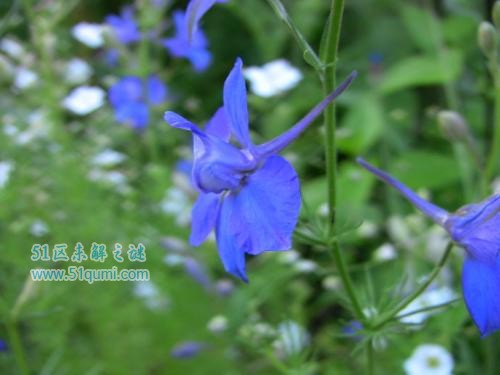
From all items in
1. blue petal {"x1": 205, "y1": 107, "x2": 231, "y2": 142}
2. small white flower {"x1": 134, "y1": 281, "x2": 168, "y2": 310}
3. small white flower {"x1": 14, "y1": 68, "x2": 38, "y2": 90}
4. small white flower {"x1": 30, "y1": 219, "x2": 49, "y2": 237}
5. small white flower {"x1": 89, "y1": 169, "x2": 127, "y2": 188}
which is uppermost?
small white flower {"x1": 14, "y1": 68, "x2": 38, "y2": 90}

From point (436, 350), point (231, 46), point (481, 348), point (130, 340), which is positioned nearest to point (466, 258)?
point (436, 350)

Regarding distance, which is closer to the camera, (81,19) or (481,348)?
(481,348)

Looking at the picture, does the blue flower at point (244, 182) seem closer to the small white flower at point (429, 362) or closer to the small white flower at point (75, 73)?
the small white flower at point (429, 362)

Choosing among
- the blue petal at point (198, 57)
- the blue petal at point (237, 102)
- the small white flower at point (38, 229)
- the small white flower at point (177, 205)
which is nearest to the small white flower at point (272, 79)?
the blue petal at point (198, 57)

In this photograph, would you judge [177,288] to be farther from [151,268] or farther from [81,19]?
[81,19]

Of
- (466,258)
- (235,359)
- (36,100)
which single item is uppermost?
(36,100)

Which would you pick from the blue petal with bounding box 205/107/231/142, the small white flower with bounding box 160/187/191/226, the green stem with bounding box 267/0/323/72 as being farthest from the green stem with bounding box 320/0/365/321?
the small white flower with bounding box 160/187/191/226

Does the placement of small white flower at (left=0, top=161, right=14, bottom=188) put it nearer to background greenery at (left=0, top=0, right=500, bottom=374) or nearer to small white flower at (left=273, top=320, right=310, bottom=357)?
background greenery at (left=0, top=0, right=500, bottom=374)
